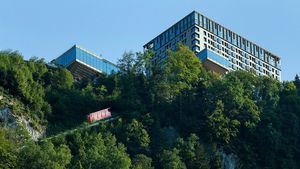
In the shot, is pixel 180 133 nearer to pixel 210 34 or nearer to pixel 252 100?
pixel 252 100

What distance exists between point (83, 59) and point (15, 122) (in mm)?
22875

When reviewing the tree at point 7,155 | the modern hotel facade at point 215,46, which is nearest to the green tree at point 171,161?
the tree at point 7,155

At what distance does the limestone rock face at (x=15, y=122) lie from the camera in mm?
55544

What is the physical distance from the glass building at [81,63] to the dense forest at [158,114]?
17.0 ft

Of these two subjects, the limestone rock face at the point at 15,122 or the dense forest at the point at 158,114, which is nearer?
the dense forest at the point at 158,114

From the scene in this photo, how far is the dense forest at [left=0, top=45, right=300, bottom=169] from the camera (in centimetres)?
5475

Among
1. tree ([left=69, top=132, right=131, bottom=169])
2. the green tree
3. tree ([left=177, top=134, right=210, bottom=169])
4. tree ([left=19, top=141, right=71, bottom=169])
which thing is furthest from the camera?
tree ([left=177, top=134, right=210, bottom=169])

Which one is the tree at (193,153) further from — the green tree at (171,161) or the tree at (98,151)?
the tree at (98,151)

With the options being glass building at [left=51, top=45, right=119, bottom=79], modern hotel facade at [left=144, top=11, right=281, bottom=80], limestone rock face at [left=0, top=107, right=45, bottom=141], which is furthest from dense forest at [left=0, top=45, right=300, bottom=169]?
modern hotel facade at [left=144, top=11, right=281, bottom=80]

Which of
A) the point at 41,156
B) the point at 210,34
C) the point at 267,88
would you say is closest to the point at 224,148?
the point at 267,88

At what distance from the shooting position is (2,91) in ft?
194

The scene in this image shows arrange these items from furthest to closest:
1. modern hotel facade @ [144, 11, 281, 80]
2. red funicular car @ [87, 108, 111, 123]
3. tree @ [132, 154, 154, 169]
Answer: modern hotel facade @ [144, 11, 281, 80] < red funicular car @ [87, 108, 111, 123] < tree @ [132, 154, 154, 169]

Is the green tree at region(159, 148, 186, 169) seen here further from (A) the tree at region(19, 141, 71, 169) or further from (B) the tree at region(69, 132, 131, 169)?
(A) the tree at region(19, 141, 71, 169)

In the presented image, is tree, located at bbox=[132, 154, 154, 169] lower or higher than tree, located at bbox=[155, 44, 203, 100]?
lower
